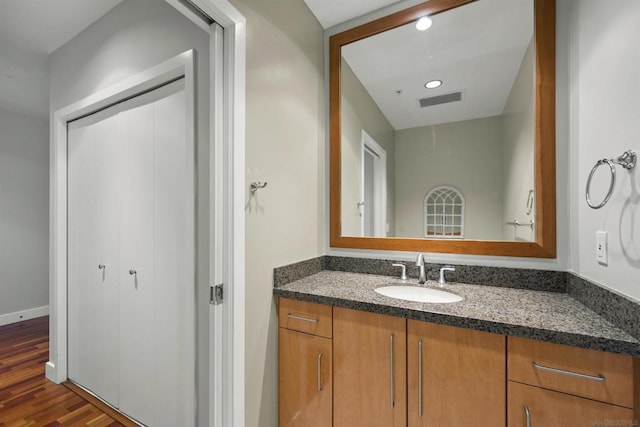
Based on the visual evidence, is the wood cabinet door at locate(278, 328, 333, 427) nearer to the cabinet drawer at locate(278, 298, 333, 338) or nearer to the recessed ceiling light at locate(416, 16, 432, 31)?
the cabinet drawer at locate(278, 298, 333, 338)

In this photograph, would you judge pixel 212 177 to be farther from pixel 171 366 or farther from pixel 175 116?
pixel 171 366

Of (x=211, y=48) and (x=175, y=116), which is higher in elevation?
(x=211, y=48)

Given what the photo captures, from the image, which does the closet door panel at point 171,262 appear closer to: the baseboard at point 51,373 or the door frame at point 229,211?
the door frame at point 229,211

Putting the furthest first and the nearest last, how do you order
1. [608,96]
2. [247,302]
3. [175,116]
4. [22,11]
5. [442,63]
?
1. [22,11]
2. [442,63]
3. [175,116]
4. [247,302]
5. [608,96]

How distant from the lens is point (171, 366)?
1.44 m

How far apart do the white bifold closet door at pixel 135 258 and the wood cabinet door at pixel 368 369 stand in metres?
0.69

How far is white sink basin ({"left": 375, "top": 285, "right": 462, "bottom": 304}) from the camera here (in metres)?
1.38

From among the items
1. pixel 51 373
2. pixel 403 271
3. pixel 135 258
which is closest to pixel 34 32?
pixel 135 258

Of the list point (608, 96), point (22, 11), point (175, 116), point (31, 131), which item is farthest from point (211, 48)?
point (31, 131)

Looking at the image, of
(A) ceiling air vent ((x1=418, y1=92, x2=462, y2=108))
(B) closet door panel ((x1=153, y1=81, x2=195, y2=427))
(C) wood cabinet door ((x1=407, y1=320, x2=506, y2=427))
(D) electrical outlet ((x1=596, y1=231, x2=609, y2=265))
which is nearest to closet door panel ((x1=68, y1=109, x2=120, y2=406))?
(B) closet door panel ((x1=153, y1=81, x2=195, y2=427))

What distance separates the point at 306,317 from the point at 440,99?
1.46m

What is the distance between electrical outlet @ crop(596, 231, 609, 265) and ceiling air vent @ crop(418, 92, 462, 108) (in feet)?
3.18

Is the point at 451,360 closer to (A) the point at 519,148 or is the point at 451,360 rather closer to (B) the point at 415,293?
(B) the point at 415,293

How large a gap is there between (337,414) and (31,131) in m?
4.60
